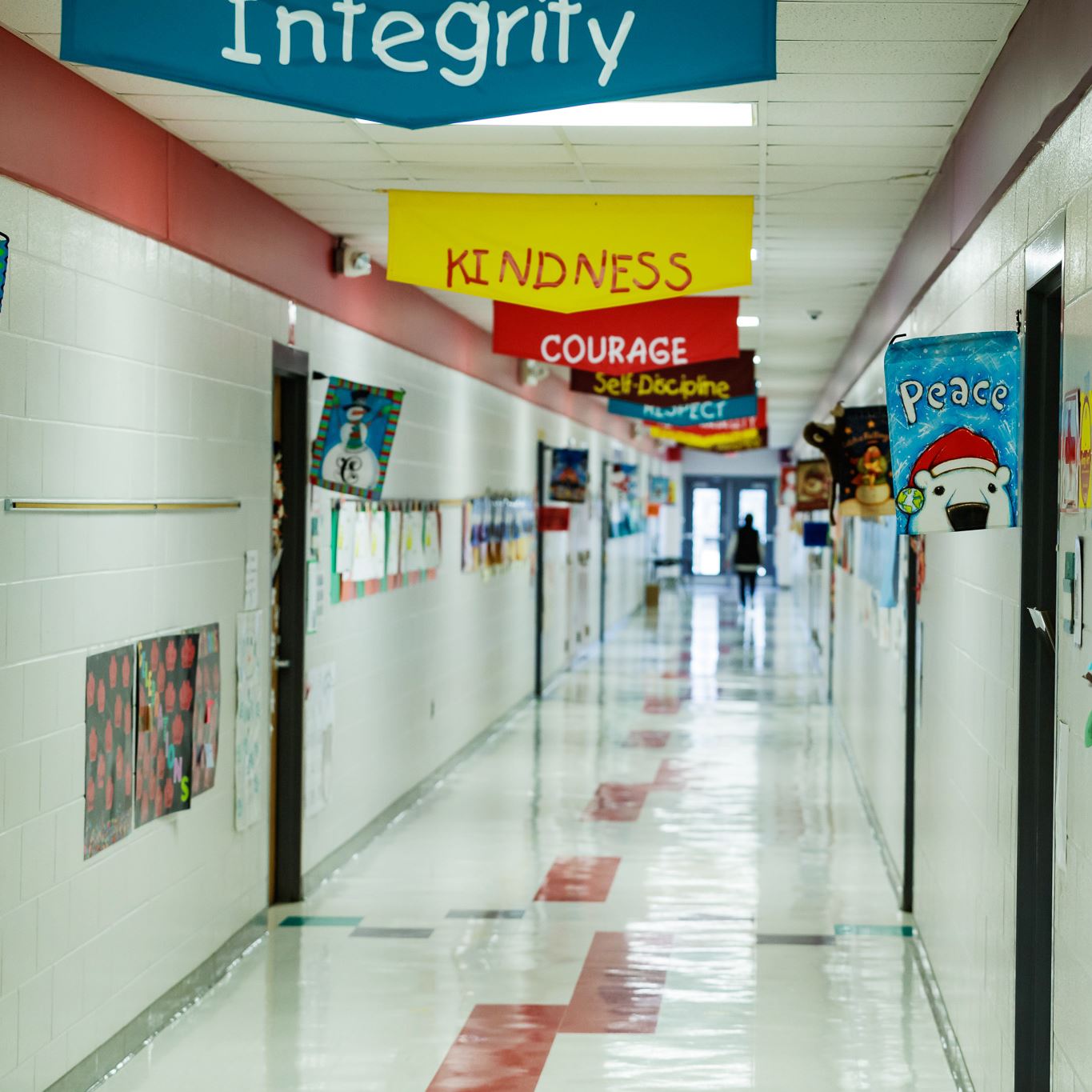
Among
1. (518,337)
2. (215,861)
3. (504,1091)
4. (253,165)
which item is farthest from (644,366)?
(504,1091)

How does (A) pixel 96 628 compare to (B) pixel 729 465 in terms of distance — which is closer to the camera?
(A) pixel 96 628

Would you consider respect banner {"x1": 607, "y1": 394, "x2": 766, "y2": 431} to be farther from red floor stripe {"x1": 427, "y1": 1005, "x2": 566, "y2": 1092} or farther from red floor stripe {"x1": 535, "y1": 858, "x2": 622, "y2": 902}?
red floor stripe {"x1": 427, "y1": 1005, "x2": 566, "y2": 1092}

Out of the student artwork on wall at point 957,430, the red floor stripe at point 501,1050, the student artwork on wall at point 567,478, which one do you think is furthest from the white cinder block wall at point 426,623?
the student artwork on wall at point 957,430

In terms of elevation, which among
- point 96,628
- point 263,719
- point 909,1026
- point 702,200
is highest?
point 702,200

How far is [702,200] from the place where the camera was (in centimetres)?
502

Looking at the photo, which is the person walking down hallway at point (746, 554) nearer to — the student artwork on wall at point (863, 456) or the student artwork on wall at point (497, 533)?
the student artwork on wall at point (497, 533)

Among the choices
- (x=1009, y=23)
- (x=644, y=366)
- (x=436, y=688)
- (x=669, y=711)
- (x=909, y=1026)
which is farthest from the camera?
(x=669, y=711)

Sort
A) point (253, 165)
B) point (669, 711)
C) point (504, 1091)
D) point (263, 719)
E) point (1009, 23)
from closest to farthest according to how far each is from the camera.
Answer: point (1009, 23) < point (504, 1091) < point (253, 165) < point (263, 719) < point (669, 711)

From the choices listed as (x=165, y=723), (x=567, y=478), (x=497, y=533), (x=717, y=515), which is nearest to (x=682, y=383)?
(x=497, y=533)

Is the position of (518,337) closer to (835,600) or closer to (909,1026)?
(909,1026)

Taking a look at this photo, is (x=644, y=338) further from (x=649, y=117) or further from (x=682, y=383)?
(x=682, y=383)

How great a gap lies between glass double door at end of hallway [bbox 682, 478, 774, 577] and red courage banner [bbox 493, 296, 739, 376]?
81.3 ft

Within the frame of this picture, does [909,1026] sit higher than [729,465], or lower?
lower

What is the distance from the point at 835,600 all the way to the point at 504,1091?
8541 millimetres
